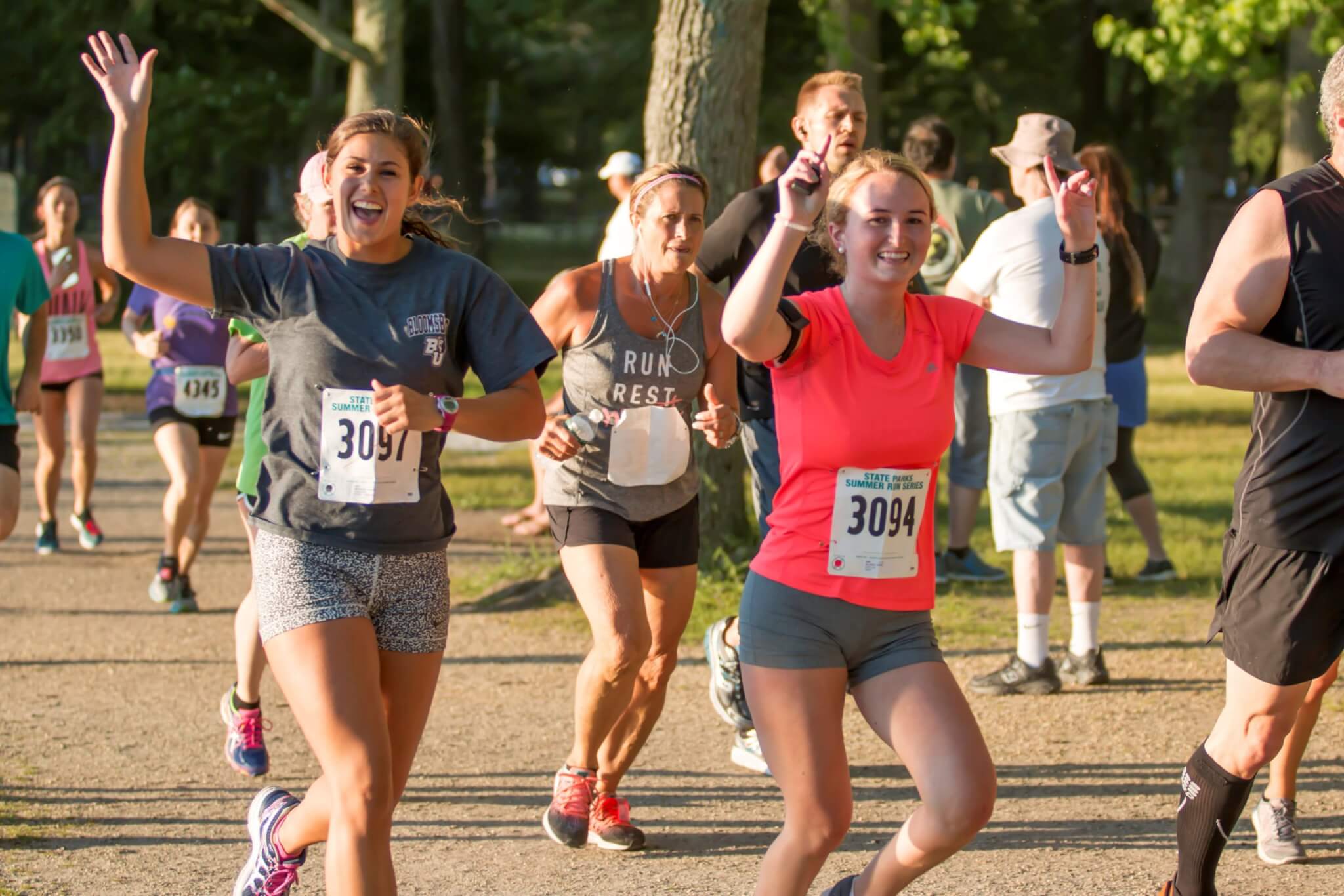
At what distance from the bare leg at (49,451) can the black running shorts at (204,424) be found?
4.86ft

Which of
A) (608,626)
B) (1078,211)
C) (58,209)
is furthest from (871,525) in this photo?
(58,209)

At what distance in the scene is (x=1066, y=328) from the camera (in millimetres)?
3926

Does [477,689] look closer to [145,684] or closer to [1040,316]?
[145,684]

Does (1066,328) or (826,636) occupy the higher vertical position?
(1066,328)

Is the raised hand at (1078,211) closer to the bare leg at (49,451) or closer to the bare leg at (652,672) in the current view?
the bare leg at (652,672)

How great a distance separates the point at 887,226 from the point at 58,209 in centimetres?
705

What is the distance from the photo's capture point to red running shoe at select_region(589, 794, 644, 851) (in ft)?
16.7

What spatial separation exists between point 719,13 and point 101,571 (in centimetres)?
456

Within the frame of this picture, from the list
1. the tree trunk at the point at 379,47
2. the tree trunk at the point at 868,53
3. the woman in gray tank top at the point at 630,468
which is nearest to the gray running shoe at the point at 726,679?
the woman in gray tank top at the point at 630,468

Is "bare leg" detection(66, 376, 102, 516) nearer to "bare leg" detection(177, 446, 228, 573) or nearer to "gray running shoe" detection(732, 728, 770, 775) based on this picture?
"bare leg" detection(177, 446, 228, 573)

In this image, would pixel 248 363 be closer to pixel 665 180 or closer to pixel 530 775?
pixel 665 180

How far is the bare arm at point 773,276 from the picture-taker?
3523 mm

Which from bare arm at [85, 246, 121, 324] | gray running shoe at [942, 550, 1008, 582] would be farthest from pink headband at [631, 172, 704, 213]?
bare arm at [85, 246, 121, 324]

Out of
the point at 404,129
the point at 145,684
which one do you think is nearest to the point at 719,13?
the point at 145,684
